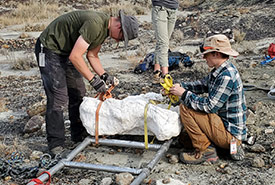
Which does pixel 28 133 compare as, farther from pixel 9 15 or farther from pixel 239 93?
pixel 9 15

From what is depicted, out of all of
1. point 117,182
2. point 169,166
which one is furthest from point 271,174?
point 117,182

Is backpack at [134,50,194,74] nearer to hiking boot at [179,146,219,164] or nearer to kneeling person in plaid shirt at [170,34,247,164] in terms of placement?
kneeling person in plaid shirt at [170,34,247,164]

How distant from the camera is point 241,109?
3600mm

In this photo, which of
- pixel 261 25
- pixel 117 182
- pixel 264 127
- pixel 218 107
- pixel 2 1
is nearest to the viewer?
pixel 117 182

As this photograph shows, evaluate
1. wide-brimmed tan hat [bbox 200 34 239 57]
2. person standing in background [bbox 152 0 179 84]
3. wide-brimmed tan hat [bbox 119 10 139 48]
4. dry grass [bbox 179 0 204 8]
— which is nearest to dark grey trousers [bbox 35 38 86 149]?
wide-brimmed tan hat [bbox 119 10 139 48]

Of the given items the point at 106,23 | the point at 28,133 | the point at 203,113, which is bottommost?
the point at 28,133

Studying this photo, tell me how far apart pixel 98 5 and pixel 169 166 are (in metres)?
20.8

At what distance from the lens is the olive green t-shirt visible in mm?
3658

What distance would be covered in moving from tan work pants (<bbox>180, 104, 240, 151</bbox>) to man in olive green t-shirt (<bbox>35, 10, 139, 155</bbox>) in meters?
0.99

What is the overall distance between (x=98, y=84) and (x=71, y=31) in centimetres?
65

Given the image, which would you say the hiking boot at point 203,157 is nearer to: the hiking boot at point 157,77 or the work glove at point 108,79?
the work glove at point 108,79

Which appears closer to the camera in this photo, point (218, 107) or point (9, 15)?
point (218, 107)

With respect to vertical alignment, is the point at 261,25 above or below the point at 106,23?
below

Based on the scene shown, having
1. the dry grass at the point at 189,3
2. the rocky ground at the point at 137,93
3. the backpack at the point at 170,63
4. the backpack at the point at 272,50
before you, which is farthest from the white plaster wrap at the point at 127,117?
the dry grass at the point at 189,3
